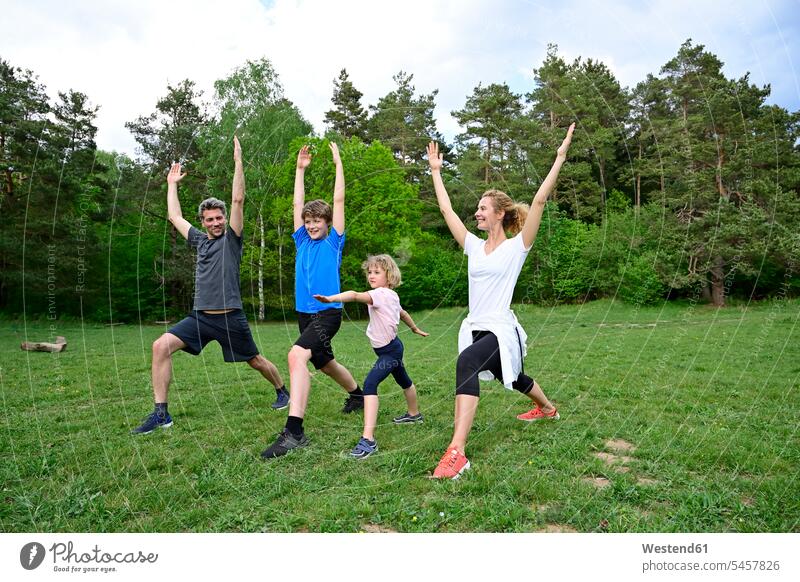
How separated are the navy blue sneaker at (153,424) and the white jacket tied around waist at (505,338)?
382 centimetres

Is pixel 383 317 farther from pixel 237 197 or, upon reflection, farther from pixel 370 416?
pixel 237 197

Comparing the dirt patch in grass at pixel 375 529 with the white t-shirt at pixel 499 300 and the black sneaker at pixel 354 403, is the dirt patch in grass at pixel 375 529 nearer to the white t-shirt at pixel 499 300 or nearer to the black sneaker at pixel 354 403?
the white t-shirt at pixel 499 300

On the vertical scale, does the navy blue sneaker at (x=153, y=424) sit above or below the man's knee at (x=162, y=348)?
below

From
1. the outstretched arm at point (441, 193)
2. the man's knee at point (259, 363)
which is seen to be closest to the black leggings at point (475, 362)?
the outstretched arm at point (441, 193)

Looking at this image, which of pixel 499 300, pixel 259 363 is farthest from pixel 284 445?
pixel 499 300

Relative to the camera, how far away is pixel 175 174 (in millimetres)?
6293

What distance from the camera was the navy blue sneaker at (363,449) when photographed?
5.08 metres

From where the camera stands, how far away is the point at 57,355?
14117mm

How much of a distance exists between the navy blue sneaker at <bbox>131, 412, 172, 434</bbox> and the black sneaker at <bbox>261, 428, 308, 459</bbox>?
6.18 feet

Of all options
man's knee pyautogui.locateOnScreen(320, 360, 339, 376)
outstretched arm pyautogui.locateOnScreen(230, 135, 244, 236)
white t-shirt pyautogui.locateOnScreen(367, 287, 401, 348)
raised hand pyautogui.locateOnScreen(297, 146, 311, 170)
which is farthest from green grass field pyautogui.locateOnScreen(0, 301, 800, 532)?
raised hand pyautogui.locateOnScreen(297, 146, 311, 170)

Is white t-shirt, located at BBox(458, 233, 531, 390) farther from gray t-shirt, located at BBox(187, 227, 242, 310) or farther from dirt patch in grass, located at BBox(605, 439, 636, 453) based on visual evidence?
gray t-shirt, located at BBox(187, 227, 242, 310)
